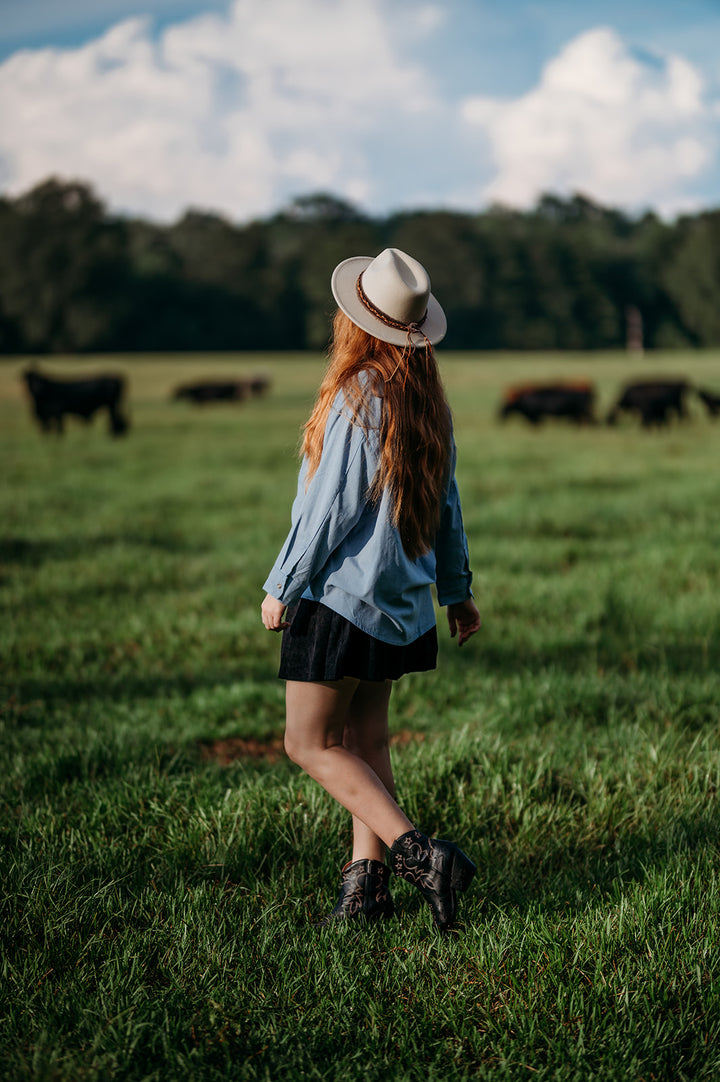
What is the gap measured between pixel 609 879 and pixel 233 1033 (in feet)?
4.45

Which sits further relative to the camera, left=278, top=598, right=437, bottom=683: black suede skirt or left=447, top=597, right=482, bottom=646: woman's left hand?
left=447, top=597, right=482, bottom=646: woman's left hand

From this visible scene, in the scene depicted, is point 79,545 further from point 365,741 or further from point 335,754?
point 335,754

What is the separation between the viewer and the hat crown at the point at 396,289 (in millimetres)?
2676

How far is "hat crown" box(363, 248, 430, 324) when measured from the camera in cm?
268

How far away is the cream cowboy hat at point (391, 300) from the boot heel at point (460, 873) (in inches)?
58.5

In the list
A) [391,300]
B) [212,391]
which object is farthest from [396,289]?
[212,391]

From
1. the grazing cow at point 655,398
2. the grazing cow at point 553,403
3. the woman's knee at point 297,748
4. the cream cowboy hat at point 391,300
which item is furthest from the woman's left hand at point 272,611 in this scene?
the grazing cow at point 553,403

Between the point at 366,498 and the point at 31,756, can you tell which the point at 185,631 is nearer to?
the point at 31,756

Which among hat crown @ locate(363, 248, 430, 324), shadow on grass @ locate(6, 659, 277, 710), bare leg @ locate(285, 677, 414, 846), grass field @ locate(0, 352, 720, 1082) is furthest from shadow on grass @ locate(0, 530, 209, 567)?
hat crown @ locate(363, 248, 430, 324)

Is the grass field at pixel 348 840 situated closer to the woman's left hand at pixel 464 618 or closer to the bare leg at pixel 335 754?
the bare leg at pixel 335 754

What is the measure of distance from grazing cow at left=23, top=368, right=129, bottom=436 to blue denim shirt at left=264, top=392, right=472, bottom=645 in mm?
21941

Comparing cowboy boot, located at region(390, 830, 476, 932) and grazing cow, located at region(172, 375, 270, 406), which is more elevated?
grazing cow, located at region(172, 375, 270, 406)

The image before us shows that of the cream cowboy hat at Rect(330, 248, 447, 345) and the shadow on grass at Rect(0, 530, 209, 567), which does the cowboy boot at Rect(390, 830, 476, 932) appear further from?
the shadow on grass at Rect(0, 530, 209, 567)

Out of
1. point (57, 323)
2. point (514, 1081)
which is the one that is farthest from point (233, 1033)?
point (57, 323)
